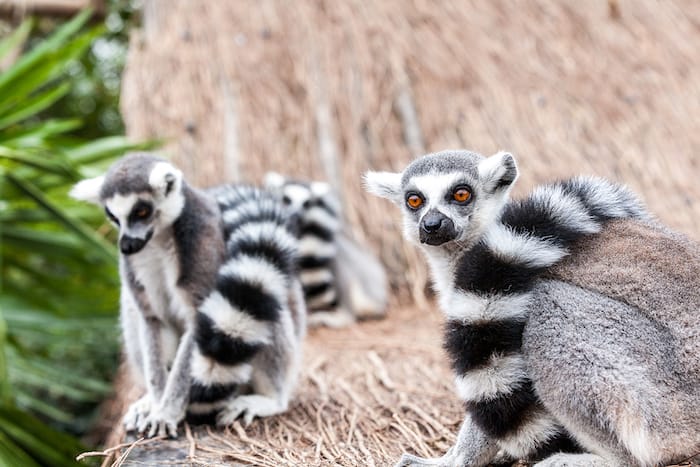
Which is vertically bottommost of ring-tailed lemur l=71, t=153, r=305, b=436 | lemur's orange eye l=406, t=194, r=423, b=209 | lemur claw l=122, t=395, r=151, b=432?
lemur claw l=122, t=395, r=151, b=432

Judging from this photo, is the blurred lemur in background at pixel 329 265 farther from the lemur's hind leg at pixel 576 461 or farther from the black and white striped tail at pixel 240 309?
the lemur's hind leg at pixel 576 461

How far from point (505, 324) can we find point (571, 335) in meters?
0.22

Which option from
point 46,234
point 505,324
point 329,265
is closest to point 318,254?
point 329,265

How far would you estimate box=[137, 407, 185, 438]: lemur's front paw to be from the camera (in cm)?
370

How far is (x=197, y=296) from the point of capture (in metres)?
3.82

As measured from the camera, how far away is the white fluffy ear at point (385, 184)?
3506 mm

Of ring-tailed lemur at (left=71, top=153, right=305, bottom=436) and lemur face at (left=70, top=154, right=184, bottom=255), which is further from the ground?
lemur face at (left=70, top=154, right=184, bottom=255)

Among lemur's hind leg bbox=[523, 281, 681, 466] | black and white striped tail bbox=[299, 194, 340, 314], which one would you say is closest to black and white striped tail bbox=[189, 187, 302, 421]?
lemur's hind leg bbox=[523, 281, 681, 466]

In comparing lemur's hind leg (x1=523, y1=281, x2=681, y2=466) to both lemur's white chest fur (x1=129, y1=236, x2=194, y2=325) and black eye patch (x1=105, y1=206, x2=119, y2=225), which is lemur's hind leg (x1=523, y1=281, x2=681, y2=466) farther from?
black eye patch (x1=105, y1=206, x2=119, y2=225)

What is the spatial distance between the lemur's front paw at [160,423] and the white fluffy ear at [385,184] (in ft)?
4.75

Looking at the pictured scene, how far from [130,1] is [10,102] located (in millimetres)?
7169

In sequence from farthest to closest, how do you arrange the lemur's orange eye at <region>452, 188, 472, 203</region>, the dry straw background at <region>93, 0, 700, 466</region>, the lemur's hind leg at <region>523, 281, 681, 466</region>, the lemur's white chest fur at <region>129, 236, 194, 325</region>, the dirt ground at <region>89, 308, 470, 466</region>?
the dry straw background at <region>93, 0, 700, 466</region>
the lemur's white chest fur at <region>129, 236, 194, 325</region>
the dirt ground at <region>89, 308, 470, 466</region>
the lemur's orange eye at <region>452, 188, 472, 203</region>
the lemur's hind leg at <region>523, 281, 681, 466</region>

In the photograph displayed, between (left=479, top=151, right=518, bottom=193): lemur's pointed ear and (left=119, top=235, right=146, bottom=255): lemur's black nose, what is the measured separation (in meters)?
1.61

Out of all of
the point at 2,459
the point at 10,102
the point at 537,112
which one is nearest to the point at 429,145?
the point at 537,112
